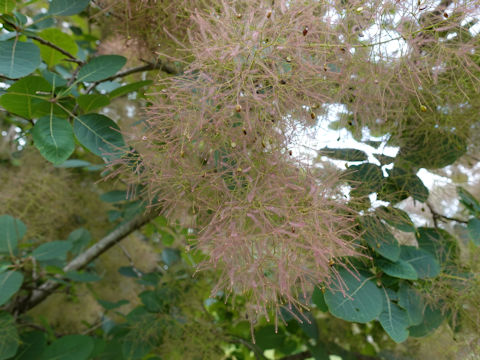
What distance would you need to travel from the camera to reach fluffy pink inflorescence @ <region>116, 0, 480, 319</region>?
2.44 feet

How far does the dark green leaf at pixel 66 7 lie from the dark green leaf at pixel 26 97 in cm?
33

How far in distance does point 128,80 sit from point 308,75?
1166 millimetres

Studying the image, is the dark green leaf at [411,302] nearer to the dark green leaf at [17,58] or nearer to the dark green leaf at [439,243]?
the dark green leaf at [439,243]

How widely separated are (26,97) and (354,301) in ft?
3.15

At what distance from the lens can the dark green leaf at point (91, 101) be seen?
1.01 metres

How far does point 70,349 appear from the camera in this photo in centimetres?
134

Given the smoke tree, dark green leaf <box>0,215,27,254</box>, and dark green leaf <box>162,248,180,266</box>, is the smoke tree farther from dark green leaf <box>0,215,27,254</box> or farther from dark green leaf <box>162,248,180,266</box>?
dark green leaf <box>162,248,180,266</box>

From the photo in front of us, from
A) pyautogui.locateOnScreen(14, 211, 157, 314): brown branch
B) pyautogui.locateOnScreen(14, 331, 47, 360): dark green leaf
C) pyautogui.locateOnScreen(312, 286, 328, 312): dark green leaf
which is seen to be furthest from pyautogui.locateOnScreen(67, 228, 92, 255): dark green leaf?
pyautogui.locateOnScreen(312, 286, 328, 312): dark green leaf

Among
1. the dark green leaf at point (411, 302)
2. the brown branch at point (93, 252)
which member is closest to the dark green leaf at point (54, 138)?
the brown branch at point (93, 252)

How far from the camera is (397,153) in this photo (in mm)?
1135

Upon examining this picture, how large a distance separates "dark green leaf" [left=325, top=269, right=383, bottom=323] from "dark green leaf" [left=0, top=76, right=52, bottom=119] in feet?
2.86

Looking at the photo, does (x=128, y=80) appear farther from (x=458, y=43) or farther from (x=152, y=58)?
(x=458, y=43)

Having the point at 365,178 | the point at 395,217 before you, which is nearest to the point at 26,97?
the point at 365,178

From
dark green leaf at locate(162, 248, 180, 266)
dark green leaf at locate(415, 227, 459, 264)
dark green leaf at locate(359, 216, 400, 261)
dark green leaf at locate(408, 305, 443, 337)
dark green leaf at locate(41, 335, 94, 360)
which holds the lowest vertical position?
dark green leaf at locate(162, 248, 180, 266)
